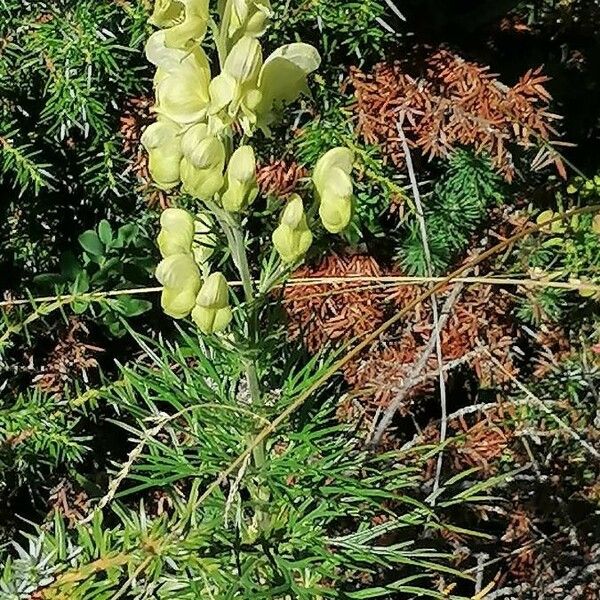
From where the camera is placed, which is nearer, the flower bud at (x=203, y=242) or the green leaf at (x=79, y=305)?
the flower bud at (x=203, y=242)

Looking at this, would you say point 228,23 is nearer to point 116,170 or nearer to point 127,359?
point 116,170

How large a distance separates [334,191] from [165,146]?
0.42ft

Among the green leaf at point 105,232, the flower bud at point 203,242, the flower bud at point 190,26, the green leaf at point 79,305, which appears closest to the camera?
the flower bud at point 190,26

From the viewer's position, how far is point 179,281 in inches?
30.1

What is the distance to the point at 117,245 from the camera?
1.25 m

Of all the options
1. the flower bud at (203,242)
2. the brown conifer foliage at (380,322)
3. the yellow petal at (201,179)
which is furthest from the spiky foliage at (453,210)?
the yellow petal at (201,179)

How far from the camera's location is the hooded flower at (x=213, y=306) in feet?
2.49

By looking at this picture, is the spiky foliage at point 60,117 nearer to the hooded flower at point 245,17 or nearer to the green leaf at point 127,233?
the green leaf at point 127,233

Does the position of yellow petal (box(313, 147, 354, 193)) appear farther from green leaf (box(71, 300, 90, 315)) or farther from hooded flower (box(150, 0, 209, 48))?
green leaf (box(71, 300, 90, 315))

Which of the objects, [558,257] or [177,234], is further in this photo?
[558,257]

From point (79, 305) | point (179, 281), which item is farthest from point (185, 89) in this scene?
point (79, 305)

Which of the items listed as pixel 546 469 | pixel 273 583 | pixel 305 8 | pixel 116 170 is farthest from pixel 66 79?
pixel 546 469

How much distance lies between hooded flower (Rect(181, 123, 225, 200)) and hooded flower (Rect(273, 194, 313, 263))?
0.20 ft

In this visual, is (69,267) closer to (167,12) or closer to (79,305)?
(79,305)
